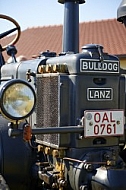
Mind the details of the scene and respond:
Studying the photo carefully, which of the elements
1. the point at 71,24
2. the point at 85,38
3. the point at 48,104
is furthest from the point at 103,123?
the point at 85,38

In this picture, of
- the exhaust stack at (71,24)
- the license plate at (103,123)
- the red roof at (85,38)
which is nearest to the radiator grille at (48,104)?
the license plate at (103,123)

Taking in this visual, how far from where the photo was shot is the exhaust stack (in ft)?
15.3

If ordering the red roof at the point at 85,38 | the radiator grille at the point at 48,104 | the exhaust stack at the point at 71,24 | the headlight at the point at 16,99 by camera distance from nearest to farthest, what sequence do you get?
the headlight at the point at 16,99 < the radiator grille at the point at 48,104 < the exhaust stack at the point at 71,24 < the red roof at the point at 85,38

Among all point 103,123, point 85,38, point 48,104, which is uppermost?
point 85,38

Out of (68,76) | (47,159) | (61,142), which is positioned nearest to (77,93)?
(68,76)

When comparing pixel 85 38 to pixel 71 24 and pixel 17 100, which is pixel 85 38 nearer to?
pixel 71 24

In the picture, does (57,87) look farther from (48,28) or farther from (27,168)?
(48,28)

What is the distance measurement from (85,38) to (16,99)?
16096mm

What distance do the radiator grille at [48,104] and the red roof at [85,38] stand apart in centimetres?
1328

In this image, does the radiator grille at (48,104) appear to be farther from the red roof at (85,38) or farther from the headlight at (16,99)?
the red roof at (85,38)

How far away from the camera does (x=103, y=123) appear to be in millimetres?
2600

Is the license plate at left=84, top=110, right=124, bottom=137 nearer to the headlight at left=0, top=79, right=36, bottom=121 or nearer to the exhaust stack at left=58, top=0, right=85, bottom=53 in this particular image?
the headlight at left=0, top=79, right=36, bottom=121

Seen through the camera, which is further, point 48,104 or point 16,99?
point 48,104

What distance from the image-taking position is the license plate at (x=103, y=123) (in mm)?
2562
